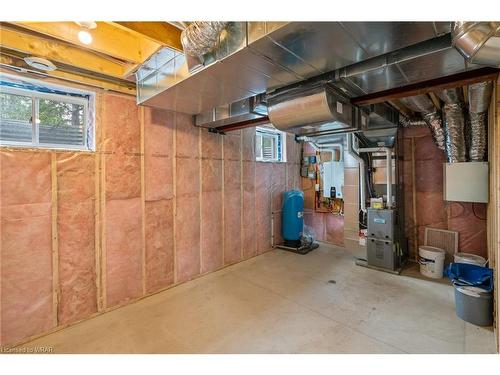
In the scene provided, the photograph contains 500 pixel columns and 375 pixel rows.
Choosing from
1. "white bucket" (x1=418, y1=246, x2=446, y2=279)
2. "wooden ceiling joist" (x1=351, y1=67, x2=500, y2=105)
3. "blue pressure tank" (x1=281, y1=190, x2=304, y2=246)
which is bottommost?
"white bucket" (x1=418, y1=246, x2=446, y2=279)

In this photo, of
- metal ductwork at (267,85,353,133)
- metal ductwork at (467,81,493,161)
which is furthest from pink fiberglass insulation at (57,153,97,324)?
metal ductwork at (467,81,493,161)

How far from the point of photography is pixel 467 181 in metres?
2.95

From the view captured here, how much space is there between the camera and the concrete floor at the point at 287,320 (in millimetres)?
2090

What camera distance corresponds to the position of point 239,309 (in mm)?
2713

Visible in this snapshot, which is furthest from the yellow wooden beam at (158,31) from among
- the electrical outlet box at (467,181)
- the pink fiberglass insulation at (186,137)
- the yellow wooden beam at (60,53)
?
the electrical outlet box at (467,181)

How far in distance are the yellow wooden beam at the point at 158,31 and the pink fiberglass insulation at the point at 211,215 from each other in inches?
75.2

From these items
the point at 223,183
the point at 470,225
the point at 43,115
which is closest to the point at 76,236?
the point at 43,115

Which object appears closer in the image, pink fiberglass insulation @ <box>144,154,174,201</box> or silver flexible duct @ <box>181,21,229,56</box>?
silver flexible duct @ <box>181,21,229,56</box>

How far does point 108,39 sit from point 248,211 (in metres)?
3.14

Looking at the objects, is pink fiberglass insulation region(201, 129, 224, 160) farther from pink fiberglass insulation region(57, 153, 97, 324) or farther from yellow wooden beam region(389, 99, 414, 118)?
yellow wooden beam region(389, 99, 414, 118)

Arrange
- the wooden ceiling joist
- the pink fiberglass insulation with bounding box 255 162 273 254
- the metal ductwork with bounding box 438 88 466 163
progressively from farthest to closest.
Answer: the pink fiberglass insulation with bounding box 255 162 273 254
the metal ductwork with bounding box 438 88 466 163
the wooden ceiling joist

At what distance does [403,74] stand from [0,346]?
4.04 m

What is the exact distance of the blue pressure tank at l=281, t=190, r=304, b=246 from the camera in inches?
188

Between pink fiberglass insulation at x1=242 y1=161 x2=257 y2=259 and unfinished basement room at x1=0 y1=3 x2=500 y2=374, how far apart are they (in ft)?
1.17
